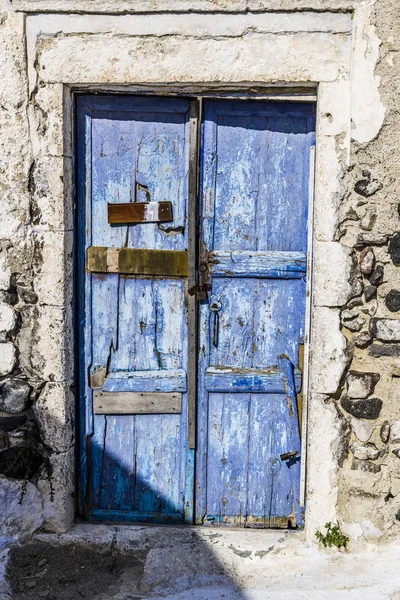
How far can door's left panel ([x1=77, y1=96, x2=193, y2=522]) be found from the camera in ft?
11.1

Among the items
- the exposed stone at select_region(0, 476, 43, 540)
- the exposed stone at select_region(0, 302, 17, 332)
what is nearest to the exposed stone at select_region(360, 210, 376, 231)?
the exposed stone at select_region(0, 302, 17, 332)

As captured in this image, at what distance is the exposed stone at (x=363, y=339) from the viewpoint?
325cm

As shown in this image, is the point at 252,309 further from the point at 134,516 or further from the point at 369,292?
the point at 134,516

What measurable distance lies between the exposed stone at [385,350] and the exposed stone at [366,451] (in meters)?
0.45

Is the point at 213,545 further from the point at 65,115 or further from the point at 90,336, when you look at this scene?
the point at 65,115

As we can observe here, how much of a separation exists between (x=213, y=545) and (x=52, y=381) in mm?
1172

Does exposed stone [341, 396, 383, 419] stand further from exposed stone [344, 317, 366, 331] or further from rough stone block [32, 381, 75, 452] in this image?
rough stone block [32, 381, 75, 452]

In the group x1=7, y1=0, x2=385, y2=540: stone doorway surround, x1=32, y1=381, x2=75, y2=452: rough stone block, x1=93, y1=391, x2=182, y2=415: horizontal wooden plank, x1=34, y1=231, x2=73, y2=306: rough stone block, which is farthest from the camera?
x1=93, y1=391, x2=182, y2=415: horizontal wooden plank

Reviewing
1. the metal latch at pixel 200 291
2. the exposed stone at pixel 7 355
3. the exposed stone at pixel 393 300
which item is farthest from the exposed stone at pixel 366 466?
the exposed stone at pixel 7 355

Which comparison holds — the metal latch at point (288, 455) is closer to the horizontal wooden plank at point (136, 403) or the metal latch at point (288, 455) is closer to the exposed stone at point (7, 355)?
the horizontal wooden plank at point (136, 403)

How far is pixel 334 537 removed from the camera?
336 centimetres

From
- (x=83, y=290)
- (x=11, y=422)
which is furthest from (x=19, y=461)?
(x=83, y=290)

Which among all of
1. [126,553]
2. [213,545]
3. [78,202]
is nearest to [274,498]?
[213,545]

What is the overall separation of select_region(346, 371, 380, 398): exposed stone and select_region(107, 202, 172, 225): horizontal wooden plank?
120 centimetres
